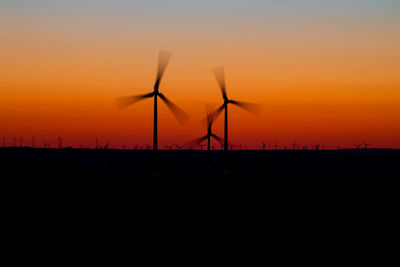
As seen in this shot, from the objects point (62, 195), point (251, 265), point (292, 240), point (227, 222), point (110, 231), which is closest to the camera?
point (251, 265)

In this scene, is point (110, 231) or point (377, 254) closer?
point (377, 254)

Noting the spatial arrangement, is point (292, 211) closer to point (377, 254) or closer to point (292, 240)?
point (292, 240)

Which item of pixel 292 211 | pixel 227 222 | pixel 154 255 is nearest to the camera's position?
pixel 154 255

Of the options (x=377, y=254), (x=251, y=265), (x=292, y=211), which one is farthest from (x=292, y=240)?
(x=292, y=211)

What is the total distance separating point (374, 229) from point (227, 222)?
39.8 feet

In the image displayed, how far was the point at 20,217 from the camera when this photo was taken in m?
66.4

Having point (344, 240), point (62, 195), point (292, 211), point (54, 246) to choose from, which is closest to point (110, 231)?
point (54, 246)

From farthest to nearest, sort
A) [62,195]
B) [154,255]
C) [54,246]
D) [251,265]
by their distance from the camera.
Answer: [62,195], [54,246], [154,255], [251,265]

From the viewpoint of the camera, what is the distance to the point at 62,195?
317 ft

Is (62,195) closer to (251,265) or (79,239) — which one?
(79,239)

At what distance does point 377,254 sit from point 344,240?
21.0 feet

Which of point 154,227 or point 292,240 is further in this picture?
point 154,227

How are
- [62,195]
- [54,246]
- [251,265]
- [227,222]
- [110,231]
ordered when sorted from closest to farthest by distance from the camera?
[251,265], [54,246], [110,231], [227,222], [62,195]

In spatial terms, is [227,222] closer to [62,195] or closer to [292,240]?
[292,240]
